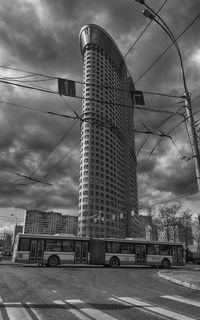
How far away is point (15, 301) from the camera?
27.1ft

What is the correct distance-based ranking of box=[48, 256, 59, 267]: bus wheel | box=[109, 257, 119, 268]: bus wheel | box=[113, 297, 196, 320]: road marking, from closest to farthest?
1. box=[113, 297, 196, 320]: road marking
2. box=[48, 256, 59, 267]: bus wheel
3. box=[109, 257, 119, 268]: bus wheel

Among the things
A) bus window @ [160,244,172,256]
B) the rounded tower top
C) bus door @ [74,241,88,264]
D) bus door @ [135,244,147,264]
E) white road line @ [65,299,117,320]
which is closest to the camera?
white road line @ [65,299,117,320]

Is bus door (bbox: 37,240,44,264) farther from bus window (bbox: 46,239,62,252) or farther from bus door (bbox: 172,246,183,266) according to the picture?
bus door (bbox: 172,246,183,266)

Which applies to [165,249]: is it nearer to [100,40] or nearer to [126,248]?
[126,248]

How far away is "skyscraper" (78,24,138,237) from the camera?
384 ft

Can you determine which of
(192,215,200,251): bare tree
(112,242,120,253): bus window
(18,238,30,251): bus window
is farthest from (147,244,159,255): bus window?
(192,215,200,251): bare tree

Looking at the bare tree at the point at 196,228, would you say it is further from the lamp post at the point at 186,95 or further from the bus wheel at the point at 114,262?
the lamp post at the point at 186,95

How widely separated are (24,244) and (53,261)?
10.0ft

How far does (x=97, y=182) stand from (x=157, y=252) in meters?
93.6

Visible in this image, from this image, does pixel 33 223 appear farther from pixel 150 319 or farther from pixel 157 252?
pixel 150 319

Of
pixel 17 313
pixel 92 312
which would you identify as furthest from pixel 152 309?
pixel 17 313

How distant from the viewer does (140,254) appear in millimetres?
29375

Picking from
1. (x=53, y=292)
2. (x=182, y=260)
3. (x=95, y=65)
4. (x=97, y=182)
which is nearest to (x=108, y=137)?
(x=97, y=182)

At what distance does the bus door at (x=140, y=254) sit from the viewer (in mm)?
29156
